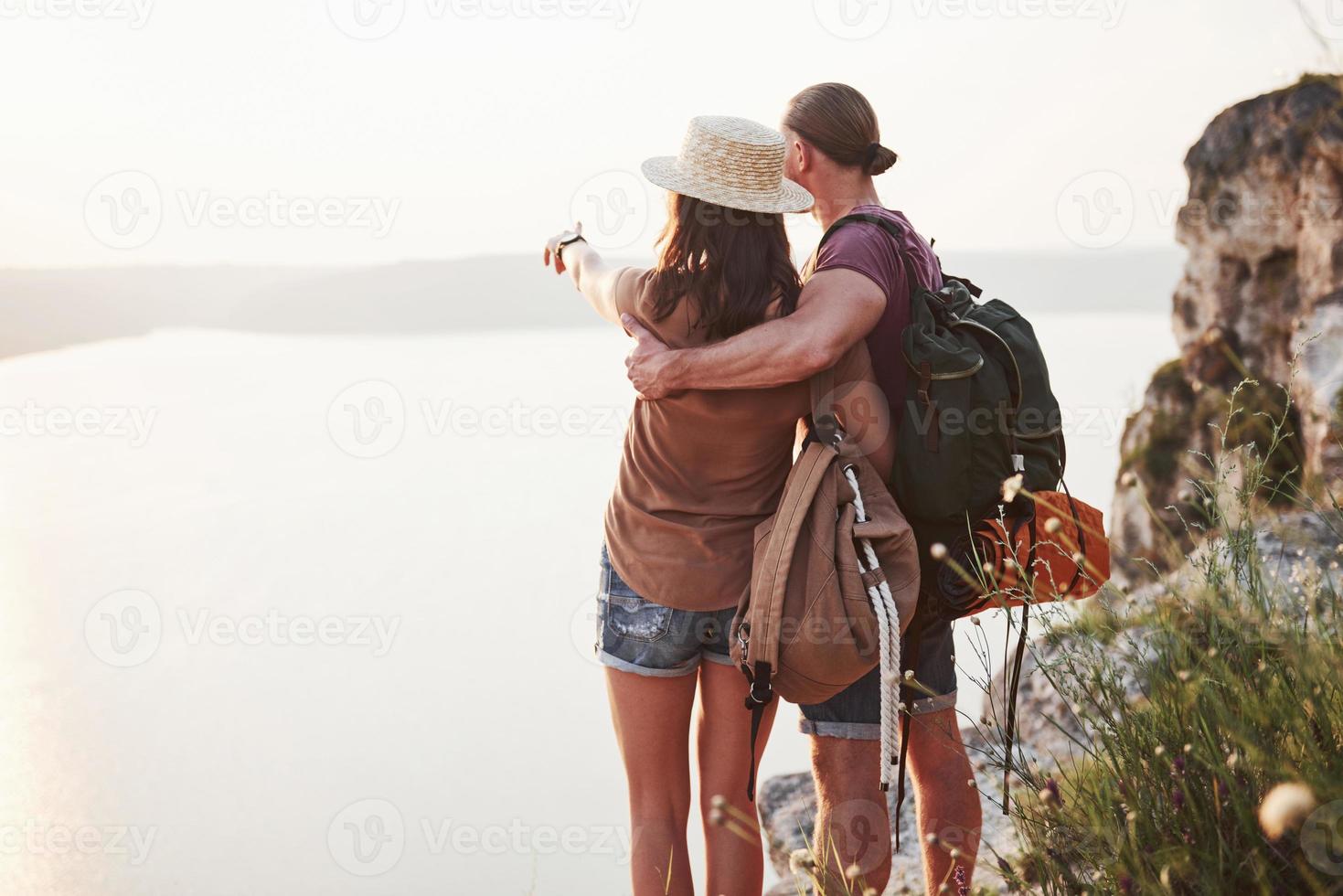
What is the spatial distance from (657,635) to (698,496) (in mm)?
291

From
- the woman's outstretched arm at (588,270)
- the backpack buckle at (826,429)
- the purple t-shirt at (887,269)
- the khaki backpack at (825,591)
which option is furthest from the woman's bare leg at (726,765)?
the woman's outstretched arm at (588,270)

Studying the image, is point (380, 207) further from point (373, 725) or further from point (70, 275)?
point (70, 275)

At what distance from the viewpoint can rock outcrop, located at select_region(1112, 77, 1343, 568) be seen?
617cm

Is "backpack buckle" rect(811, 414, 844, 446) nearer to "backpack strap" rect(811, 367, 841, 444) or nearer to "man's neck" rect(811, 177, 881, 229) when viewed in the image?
"backpack strap" rect(811, 367, 841, 444)

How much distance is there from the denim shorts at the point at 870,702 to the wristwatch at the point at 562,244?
1222 millimetres

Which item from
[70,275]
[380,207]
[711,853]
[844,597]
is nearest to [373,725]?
[380,207]

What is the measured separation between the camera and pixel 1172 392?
7.46 meters

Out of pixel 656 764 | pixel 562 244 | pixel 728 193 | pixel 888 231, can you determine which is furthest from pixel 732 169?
pixel 656 764

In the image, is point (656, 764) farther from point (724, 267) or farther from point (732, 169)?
point (732, 169)

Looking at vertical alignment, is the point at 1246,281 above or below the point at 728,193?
above

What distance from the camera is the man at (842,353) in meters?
1.87

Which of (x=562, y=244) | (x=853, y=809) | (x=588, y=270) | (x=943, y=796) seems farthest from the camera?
(x=562, y=244)

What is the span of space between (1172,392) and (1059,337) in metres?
8.53

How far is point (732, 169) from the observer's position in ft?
6.28
